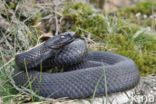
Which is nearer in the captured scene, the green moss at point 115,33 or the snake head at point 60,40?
the snake head at point 60,40

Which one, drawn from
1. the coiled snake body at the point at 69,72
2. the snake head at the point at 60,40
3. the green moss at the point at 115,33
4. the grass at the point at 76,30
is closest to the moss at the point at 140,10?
the grass at the point at 76,30

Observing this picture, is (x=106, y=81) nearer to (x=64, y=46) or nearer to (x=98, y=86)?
(x=98, y=86)

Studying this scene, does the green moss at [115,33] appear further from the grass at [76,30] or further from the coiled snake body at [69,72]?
the coiled snake body at [69,72]

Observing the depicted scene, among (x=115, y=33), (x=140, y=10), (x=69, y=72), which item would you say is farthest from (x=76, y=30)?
Answer: (x=140, y=10)

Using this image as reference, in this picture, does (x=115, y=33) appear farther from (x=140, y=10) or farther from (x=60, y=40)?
(x=140, y=10)

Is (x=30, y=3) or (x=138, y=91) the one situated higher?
(x=30, y=3)

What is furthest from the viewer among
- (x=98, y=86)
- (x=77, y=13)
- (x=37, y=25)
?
(x=77, y=13)

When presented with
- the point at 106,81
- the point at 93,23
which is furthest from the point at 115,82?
the point at 93,23
